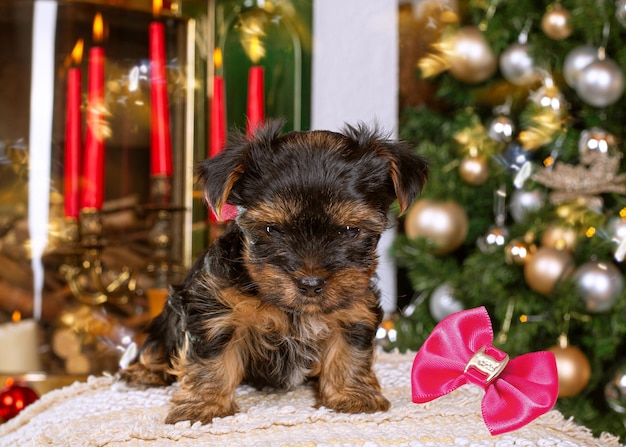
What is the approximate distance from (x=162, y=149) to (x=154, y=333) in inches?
46.4

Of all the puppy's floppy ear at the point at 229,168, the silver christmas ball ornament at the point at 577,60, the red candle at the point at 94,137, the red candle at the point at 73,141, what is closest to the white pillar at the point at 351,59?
the silver christmas ball ornament at the point at 577,60

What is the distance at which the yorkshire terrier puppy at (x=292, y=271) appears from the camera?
5.69 feet

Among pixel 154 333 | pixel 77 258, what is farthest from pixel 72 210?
pixel 154 333

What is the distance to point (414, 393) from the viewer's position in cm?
175

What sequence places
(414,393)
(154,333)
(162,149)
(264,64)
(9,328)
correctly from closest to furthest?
(414,393), (154,333), (162,149), (9,328), (264,64)

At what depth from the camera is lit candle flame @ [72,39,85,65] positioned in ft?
12.5

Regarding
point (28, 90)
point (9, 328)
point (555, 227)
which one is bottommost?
point (9, 328)

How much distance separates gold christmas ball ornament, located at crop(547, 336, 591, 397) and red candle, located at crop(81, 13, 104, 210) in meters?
2.11

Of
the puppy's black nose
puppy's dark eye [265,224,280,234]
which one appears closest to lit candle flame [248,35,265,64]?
puppy's dark eye [265,224,280,234]

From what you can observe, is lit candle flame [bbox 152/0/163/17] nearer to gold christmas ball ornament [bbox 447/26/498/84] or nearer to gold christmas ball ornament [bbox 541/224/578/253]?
gold christmas ball ornament [bbox 447/26/498/84]

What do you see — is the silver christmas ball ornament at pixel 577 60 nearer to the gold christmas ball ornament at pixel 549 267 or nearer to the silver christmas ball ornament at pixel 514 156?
the silver christmas ball ornament at pixel 514 156

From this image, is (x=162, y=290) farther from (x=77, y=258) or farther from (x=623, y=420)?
(x=623, y=420)

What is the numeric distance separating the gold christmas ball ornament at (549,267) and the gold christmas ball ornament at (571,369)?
0.28m

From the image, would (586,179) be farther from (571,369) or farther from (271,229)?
(271,229)
